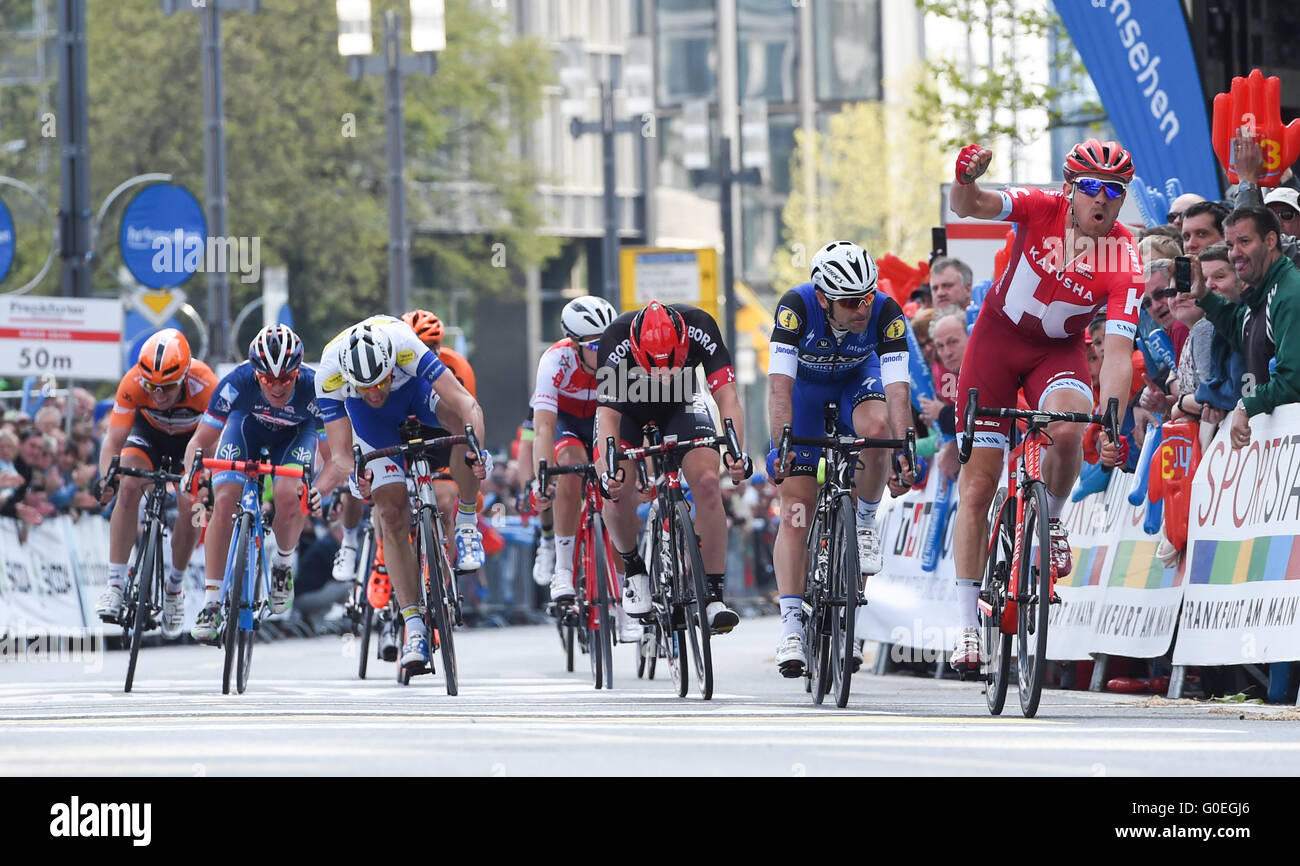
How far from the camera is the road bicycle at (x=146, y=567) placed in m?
14.3

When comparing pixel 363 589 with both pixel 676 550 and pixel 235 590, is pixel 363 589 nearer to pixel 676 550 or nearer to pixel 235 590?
pixel 235 590

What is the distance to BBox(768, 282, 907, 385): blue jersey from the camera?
37.0ft

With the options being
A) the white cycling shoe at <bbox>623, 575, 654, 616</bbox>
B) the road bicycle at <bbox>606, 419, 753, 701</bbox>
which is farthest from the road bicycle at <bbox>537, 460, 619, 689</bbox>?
the road bicycle at <bbox>606, 419, 753, 701</bbox>

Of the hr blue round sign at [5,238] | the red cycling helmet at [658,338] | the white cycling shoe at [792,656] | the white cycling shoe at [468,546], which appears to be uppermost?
the hr blue round sign at [5,238]

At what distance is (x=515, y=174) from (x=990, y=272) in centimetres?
4055

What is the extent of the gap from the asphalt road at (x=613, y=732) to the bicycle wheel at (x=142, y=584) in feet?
0.86

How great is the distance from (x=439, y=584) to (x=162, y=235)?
10848 millimetres

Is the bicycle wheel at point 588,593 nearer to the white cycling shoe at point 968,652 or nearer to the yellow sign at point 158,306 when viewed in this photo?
the white cycling shoe at point 968,652

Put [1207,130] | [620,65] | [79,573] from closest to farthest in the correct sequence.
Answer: [1207,130], [79,573], [620,65]

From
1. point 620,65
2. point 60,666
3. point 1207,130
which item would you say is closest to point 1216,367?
point 1207,130

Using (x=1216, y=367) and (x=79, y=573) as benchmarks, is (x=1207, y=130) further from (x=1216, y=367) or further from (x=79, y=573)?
(x=79, y=573)

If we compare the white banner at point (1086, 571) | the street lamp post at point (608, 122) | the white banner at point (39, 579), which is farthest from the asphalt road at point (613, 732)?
the street lamp post at point (608, 122)

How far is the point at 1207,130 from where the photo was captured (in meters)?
16.0

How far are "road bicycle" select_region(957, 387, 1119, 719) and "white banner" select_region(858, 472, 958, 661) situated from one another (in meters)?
4.32
